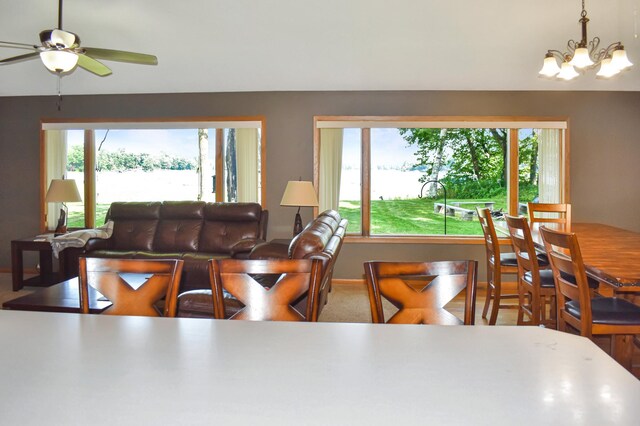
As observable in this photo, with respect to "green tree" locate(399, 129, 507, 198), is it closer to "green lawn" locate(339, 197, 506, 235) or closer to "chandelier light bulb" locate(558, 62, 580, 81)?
"green lawn" locate(339, 197, 506, 235)

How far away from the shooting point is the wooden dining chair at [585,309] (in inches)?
94.6

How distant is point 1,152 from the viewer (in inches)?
Result: 242

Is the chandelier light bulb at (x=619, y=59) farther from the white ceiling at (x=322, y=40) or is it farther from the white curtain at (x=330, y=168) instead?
the white curtain at (x=330, y=168)

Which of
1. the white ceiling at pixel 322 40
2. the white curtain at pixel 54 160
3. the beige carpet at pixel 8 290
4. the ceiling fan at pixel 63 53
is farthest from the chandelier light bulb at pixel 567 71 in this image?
the white curtain at pixel 54 160

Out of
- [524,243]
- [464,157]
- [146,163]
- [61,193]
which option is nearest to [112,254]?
[61,193]

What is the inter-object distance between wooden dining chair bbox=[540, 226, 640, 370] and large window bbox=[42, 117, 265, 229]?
13.0 ft

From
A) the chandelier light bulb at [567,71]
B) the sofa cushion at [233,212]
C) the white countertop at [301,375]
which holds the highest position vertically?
the chandelier light bulb at [567,71]

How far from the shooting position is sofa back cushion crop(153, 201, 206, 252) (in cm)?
555

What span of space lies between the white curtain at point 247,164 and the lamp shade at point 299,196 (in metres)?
1.03

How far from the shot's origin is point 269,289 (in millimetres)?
1786

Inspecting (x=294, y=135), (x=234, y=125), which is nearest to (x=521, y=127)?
(x=294, y=135)

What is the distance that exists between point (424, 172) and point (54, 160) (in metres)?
4.74

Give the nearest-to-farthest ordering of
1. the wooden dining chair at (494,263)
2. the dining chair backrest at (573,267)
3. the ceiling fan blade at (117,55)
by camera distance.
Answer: the dining chair backrest at (573,267) → the ceiling fan blade at (117,55) → the wooden dining chair at (494,263)

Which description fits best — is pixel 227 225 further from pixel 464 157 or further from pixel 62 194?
pixel 464 157
